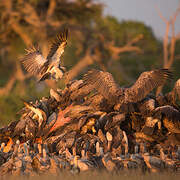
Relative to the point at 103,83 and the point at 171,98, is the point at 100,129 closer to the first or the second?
the point at 103,83

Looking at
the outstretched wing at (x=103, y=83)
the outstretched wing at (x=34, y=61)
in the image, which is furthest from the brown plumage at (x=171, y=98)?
the outstretched wing at (x=34, y=61)

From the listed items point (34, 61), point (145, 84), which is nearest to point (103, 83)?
point (145, 84)

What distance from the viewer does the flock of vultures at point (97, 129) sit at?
4.25 meters

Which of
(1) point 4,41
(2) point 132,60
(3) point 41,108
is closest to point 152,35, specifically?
(2) point 132,60

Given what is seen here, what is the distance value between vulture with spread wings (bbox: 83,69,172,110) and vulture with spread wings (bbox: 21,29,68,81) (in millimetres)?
553

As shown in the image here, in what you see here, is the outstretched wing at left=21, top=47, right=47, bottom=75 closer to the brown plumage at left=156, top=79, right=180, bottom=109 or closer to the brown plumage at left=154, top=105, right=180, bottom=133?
the brown plumage at left=156, top=79, right=180, bottom=109

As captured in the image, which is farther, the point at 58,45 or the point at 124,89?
the point at 58,45

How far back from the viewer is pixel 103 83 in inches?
194

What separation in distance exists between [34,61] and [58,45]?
40 centimetres

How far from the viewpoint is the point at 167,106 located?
476 cm

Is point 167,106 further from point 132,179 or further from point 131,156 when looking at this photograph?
point 132,179

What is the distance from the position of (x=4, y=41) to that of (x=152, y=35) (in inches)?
617

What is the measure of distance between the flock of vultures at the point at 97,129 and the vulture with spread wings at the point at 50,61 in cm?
2

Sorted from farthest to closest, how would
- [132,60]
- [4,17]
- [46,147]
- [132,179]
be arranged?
1. [132,60]
2. [4,17]
3. [46,147]
4. [132,179]
